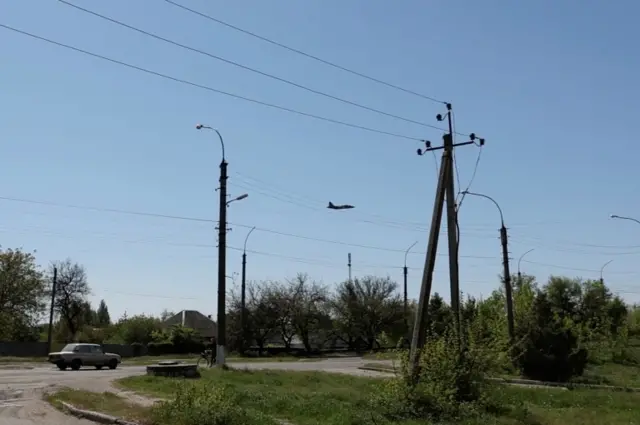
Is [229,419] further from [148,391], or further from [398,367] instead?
[148,391]

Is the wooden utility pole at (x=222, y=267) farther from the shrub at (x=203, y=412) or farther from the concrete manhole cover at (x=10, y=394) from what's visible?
the shrub at (x=203, y=412)

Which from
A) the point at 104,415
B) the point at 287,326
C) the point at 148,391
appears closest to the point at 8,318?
the point at 287,326

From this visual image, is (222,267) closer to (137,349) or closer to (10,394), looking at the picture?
(10,394)

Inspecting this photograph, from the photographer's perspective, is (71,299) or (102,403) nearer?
(102,403)

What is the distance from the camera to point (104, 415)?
14.7 meters

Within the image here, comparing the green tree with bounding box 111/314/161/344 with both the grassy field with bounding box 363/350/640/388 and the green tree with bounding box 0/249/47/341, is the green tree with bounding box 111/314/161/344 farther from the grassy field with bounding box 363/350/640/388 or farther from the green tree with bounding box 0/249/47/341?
the grassy field with bounding box 363/350/640/388

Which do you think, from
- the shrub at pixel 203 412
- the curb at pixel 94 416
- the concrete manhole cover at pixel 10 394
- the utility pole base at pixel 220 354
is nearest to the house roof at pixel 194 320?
the utility pole base at pixel 220 354

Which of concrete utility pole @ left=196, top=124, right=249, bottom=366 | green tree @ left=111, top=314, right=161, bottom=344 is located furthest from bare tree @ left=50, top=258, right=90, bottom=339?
→ concrete utility pole @ left=196, top=124, right=249, bottom=366

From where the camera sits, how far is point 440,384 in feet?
51.6

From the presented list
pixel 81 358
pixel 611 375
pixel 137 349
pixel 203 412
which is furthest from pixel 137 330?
pixel 203 412

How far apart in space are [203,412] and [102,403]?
572 centimetres

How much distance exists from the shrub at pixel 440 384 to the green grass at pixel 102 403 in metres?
5.16

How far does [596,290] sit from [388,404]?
224 ft

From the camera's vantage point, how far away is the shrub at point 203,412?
40.0 ft
